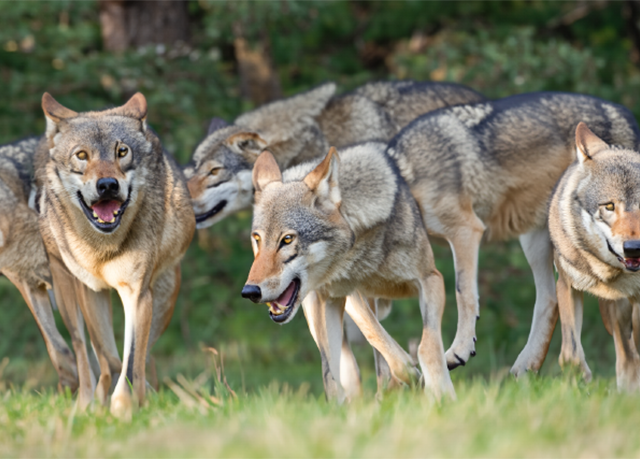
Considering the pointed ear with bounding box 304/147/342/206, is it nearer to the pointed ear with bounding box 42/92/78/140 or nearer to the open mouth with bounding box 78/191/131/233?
the open mouth with bounding box 78/191/131/233

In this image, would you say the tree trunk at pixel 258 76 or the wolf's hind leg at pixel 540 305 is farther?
the tree trunk at pixel 258 76

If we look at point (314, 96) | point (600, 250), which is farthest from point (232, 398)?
point (314, 96)

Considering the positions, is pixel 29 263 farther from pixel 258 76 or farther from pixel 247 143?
pixel 258 76

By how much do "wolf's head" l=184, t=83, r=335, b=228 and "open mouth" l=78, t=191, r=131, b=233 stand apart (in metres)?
1.92

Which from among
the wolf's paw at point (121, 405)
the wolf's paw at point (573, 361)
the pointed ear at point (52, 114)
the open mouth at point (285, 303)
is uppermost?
the pointed ear at point (52, 114)

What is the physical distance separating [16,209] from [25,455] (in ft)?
10.2

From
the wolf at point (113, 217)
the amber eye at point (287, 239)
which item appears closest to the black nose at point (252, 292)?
the amber eye at point (287, 239)

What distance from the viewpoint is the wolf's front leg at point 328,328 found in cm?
515

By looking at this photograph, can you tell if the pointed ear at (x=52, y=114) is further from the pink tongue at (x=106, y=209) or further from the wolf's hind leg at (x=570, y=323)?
the wolf's hind leg at (x=570, y=323)

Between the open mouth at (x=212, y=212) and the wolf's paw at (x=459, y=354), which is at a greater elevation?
the open mouth at (x=212, y=212)

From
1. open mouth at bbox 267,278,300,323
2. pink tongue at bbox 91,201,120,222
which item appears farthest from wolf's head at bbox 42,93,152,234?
open mouth at bbox 267,278,300,323

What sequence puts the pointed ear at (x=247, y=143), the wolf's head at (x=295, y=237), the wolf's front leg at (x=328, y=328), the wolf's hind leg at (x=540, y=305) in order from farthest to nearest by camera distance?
the pointed ear at (x=247, y=143), the wolf's hind leg at (x=540, y=305), the wolf's front leg at (x=328, y=328), the wolf's head at (x=295, y=237)

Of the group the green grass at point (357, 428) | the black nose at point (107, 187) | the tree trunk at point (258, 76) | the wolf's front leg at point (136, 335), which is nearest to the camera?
the green grass at point (357, 428)

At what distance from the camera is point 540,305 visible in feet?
20.7
